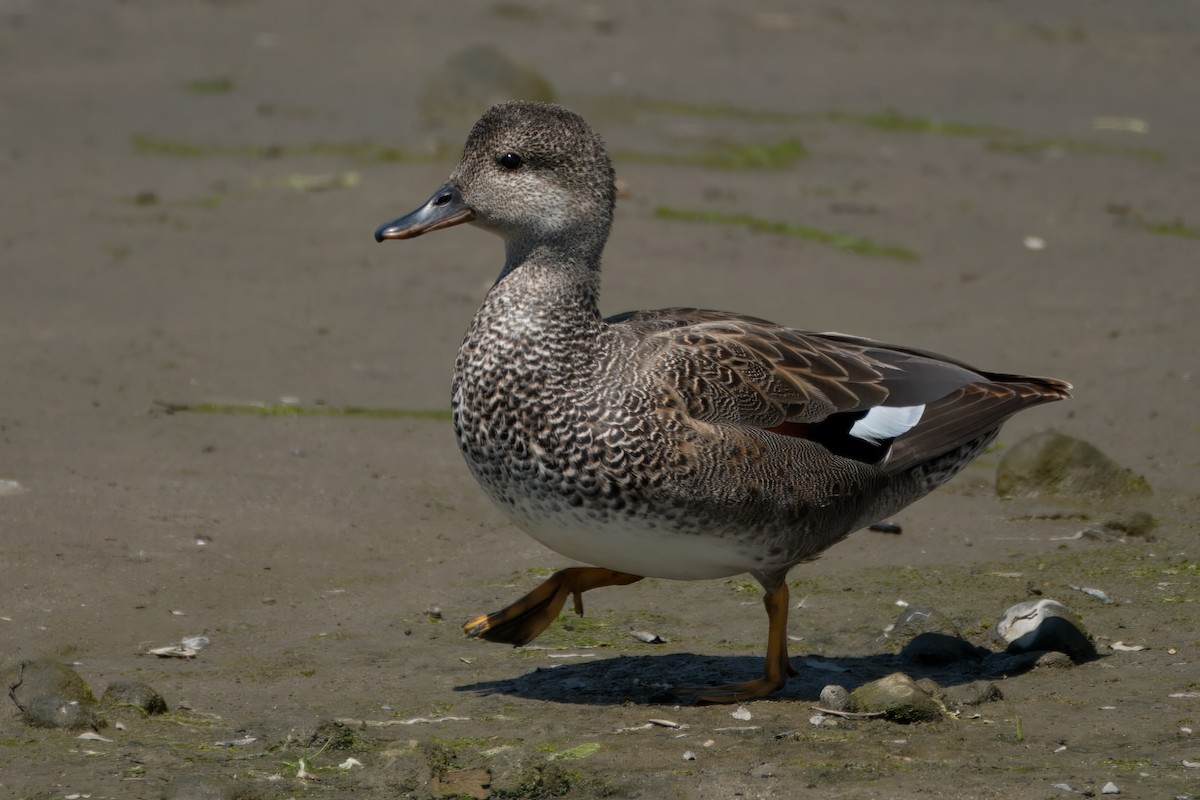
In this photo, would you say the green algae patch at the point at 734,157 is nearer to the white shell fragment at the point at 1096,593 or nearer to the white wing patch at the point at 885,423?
the white shell fragment at the point at 1096,593

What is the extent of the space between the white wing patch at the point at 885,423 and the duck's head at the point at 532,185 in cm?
106

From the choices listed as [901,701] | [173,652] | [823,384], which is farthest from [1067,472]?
[173,652]

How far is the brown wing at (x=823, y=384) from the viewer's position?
539 cm

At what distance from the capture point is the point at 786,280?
31.7 feet

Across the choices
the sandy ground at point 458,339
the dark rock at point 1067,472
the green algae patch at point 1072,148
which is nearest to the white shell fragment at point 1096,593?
the sandy ground at point 458,339

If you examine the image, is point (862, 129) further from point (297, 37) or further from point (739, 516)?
point (739, 516)

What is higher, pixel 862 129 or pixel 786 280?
pixel 862 129

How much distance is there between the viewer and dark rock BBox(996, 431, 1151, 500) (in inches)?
279

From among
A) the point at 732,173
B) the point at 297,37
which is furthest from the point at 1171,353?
the point at 297,37

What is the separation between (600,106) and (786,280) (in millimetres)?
3579

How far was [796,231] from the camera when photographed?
10.4 meters

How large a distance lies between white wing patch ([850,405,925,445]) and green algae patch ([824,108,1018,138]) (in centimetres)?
715

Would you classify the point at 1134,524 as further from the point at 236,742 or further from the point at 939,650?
the point at 236,742

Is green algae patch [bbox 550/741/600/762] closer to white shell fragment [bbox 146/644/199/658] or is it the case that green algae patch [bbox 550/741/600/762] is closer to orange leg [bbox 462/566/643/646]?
orange leg [bbox 462/566/643/646]
